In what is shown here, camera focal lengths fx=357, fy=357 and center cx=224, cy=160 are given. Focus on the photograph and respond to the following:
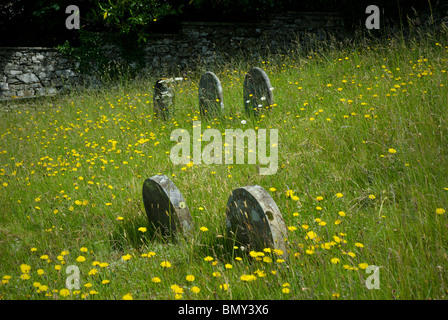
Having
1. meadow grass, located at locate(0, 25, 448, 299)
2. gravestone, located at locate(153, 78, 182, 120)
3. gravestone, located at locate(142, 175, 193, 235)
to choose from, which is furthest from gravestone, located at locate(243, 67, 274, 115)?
gravestone, located at locate(142, 175, 193, 235)

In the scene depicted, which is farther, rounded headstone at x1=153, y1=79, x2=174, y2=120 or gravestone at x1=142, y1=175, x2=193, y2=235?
rounded headstone at x1=153, y1=79, x2=174, y2=120

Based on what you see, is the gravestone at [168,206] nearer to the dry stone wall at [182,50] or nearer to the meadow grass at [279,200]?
the meadow grass at [279,200]

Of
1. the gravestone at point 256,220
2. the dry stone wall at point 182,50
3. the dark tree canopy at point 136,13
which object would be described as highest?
the dark tree canopy at point 136,13

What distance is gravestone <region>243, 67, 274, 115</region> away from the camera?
5462mm

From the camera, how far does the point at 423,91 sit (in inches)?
161

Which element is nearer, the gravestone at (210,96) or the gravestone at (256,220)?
the gravestone at (256,220)

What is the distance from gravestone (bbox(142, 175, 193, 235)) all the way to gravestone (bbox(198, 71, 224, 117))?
2.96 m

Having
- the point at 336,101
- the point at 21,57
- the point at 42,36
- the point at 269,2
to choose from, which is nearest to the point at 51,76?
the point at 21,57

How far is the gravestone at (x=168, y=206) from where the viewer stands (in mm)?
2982

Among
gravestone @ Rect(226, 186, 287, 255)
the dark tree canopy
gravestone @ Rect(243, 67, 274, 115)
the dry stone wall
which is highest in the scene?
the dark tree canopy

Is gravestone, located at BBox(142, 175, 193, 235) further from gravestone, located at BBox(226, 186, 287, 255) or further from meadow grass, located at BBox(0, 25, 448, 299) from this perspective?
gravestone, located at BBox(226, 186, 287, 255)

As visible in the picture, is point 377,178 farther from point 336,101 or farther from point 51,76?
point 51,76

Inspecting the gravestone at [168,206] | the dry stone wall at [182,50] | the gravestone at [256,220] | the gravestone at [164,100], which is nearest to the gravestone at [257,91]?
the gravestone at [164,100]

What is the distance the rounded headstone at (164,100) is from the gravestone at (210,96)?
610 mm
